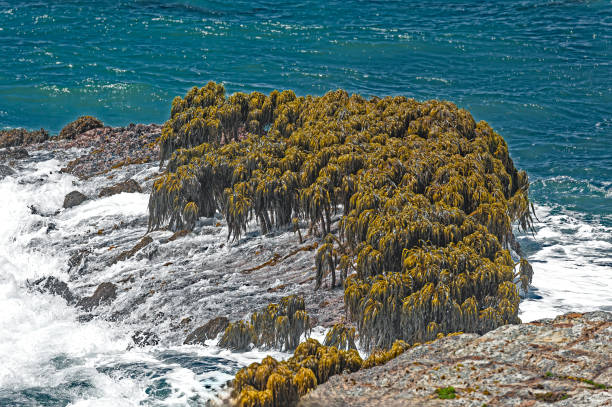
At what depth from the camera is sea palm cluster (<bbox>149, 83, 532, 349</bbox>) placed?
26.3 metres

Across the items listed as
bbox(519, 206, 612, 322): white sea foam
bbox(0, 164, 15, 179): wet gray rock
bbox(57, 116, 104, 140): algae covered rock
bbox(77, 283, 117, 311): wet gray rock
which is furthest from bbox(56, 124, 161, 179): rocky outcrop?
bbox(519, 206, 612, 322): white sea foam

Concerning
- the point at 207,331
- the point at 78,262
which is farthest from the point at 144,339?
the point at 78,262

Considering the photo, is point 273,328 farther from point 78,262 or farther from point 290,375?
point 78,262

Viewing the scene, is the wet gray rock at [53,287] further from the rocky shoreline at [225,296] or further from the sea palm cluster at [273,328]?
the sea palm cluster at [273,328]

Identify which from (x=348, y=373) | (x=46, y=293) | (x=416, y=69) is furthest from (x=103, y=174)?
(x=416, y=69)

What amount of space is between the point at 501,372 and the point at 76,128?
4062 centimetres

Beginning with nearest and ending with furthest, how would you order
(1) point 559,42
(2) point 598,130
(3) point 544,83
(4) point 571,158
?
(4) point 571,158
(2) point 598,130
(3) point 544,83
(1) point 559,42

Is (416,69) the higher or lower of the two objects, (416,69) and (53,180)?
the higher

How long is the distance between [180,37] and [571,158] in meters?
44.5

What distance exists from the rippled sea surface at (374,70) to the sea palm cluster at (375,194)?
21.2 ft

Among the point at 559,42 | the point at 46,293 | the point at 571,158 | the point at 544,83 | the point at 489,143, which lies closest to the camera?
the point at 46,293

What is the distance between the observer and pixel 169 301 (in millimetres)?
32156

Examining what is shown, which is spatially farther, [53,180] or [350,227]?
[53,180]

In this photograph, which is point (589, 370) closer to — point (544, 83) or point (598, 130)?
point (598, 130)
